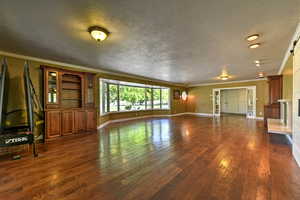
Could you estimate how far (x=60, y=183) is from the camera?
1.96 metres

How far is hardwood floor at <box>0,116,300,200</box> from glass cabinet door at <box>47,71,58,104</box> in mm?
1449

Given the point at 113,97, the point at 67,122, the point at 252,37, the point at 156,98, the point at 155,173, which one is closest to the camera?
the point at 155,173

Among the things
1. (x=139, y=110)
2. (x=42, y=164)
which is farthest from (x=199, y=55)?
(x=139, y=110)

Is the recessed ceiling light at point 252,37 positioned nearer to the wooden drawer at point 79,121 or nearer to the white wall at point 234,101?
the wooden drawer at point 79,121

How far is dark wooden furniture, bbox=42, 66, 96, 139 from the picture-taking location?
4115 mm

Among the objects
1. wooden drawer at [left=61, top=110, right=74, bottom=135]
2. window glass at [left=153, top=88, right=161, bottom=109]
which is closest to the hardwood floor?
wooden drawer at [left=61, top=110, right=74, bottom=135]

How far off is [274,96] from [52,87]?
7.95 m

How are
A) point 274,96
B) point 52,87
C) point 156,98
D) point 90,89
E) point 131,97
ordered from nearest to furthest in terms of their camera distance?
point 52,87 < point 90,89 < point 274,96 < point 131,97 < point 156,98

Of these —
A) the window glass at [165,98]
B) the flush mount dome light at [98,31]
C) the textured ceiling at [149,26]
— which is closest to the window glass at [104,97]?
the textured ceiling at [149,26]

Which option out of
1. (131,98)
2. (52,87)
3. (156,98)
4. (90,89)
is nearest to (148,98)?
(156,98)

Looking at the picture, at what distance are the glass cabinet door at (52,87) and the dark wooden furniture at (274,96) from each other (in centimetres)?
767

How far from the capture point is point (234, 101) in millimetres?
11086

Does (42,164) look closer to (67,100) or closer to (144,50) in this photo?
(67,100)

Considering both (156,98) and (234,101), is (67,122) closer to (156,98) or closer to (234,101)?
(156,98)
